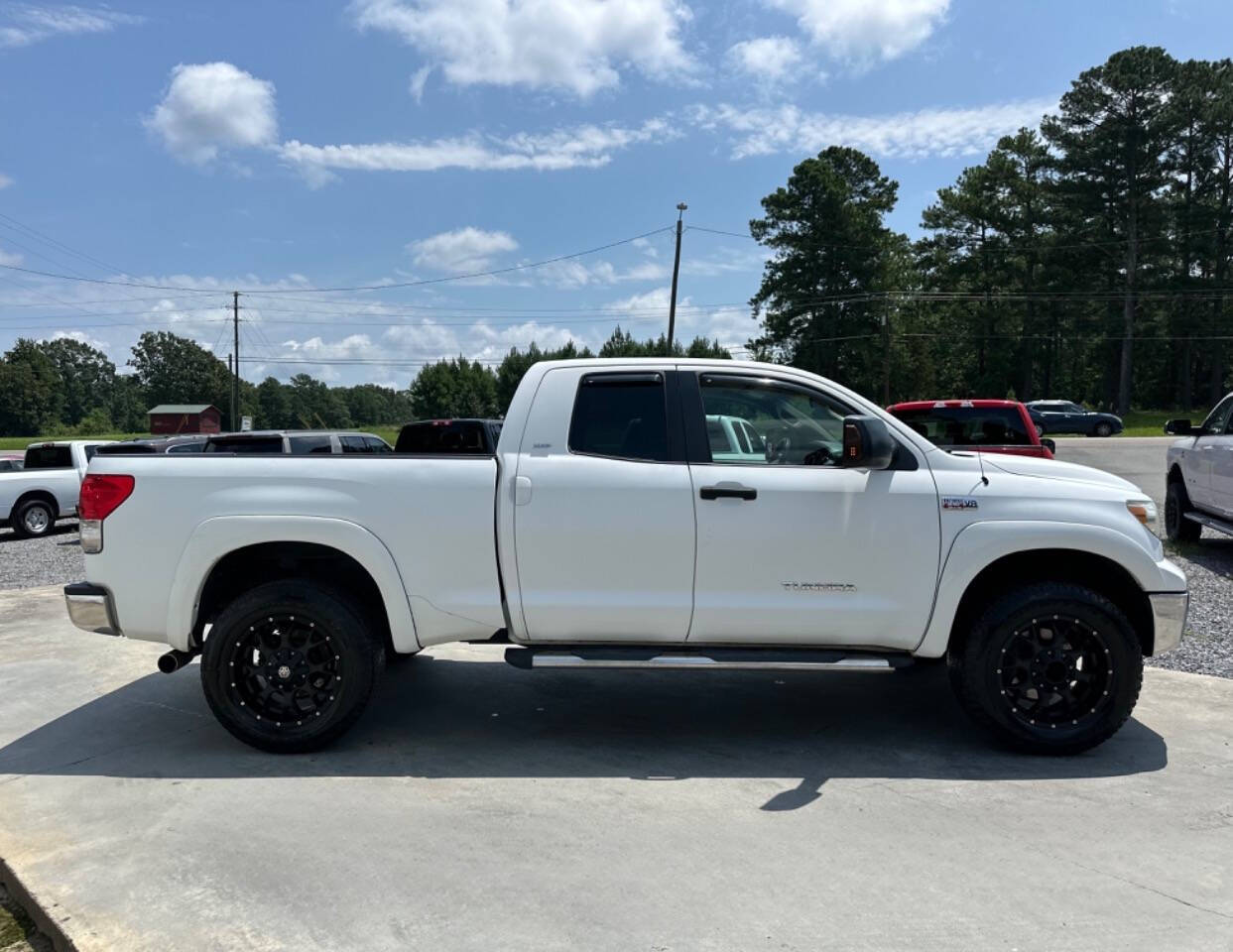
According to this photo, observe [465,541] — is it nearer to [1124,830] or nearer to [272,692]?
[272,692]

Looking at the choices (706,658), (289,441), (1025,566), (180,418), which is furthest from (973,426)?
(180,418)

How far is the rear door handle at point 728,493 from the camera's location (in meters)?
4.30

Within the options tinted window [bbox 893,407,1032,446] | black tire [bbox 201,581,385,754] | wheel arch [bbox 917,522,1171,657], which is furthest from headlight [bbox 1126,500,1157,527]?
tinted window [bbox 893,407,1032,446]

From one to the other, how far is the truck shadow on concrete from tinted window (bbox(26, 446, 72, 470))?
11552 mm

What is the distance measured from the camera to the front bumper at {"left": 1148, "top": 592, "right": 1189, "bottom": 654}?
14.2 feet

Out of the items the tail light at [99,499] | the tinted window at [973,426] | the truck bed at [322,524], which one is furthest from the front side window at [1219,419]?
the tail light at [99,499]

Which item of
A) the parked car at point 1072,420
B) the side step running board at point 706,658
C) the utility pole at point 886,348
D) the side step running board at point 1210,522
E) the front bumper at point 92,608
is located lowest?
the side step running board at point 706,658

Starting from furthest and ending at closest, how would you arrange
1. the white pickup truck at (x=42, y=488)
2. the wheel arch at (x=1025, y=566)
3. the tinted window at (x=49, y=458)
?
the tinted window at (x=49, y=458)
the white pickup truck at (x=42, y=488)
the wheel arch at (x=1025, y=566)

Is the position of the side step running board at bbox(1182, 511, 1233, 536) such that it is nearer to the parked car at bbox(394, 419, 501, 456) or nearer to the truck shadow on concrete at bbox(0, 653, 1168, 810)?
the truck shadow on concrete at bbox(0, 653, 1168, 810)

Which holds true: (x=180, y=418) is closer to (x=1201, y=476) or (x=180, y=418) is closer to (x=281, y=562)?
(x=1201, y=476)

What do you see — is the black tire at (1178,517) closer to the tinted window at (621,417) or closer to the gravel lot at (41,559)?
the tinted window at (621,417)

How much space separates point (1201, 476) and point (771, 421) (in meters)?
7.82

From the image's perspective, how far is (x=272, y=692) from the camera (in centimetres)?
446

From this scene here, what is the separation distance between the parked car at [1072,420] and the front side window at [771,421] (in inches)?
1553
